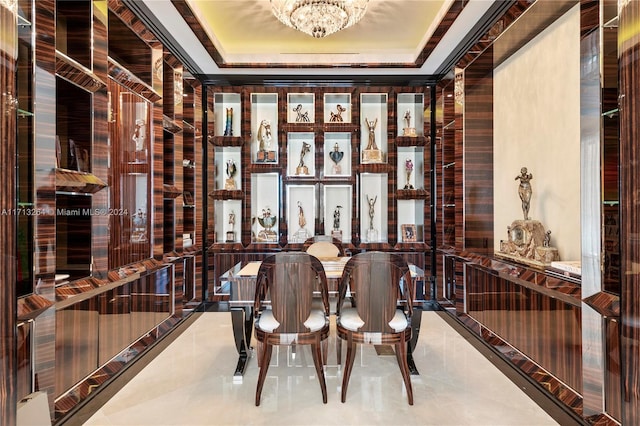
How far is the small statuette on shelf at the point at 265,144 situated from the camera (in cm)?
448

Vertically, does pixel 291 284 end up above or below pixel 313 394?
above

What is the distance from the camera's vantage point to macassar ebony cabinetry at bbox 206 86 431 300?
4.38 m

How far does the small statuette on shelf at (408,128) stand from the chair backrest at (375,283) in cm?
264

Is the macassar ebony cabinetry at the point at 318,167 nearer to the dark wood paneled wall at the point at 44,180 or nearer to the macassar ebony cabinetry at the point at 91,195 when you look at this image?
the macassar ebony cabinetry at the point at 91,195

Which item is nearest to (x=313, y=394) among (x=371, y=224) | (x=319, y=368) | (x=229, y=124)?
(x=319, y=368)

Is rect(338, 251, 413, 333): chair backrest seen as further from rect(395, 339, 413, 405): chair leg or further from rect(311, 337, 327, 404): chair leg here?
rect(311, 337, 327, 404): chair leg

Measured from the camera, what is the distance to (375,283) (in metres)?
2.22

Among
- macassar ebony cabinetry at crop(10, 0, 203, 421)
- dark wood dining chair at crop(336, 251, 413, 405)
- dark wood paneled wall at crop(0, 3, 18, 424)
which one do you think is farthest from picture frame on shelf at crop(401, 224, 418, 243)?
dark wood paneled wall at crop(0, 3, 18, 424)

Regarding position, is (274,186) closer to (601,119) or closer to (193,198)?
(193,198)

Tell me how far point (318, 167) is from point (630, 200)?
3.25m

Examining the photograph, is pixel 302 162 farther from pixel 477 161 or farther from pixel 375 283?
pixel 375 283

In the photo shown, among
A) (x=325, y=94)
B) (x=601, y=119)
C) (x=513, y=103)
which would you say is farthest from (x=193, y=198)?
(x=601, y=119)

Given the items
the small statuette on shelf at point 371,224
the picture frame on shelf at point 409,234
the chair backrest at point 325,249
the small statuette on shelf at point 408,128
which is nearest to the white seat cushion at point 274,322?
the chair backrest at point 325,249

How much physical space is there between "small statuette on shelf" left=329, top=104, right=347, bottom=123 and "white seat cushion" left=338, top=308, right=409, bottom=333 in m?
2.68
